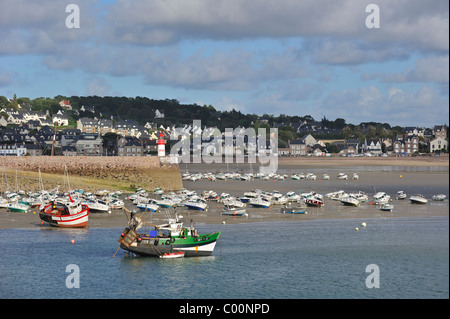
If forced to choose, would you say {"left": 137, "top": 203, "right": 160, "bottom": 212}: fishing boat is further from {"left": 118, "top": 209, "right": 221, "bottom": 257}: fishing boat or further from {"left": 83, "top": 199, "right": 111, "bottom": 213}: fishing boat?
{"left": 118, "top": 209, "right": 221, "bottom": 257}: fishing boat

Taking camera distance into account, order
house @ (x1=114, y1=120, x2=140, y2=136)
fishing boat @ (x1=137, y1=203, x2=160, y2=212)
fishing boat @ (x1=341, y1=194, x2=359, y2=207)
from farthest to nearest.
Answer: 1. house @ (x1=114, y1=120, x2=140, y2=136)
2. fishing boat @ (x1=341, y1=194, x2=359, y2=207)
3. fishing boat @ (x1=137, y1=203, x2=160, y2=212)

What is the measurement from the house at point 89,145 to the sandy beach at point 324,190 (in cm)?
2338

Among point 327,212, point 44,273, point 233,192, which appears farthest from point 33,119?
Answer: point 44,273

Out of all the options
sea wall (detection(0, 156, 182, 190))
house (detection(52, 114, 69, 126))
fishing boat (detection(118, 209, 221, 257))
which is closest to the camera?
fishing boat (detection(118, 209, 221, 257))

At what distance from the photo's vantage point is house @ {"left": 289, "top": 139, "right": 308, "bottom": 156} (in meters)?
167

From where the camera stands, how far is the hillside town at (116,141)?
132 metres

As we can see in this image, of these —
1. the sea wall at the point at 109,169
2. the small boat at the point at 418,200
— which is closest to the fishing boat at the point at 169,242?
the small boat at the point at 418,200

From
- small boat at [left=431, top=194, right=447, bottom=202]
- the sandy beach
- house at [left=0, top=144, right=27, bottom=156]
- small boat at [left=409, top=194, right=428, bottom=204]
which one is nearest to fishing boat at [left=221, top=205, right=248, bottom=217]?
the sandy beach

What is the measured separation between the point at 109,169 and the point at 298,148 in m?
93.7

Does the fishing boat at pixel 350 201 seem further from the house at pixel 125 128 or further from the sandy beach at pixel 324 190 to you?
the house at pixel 125 128

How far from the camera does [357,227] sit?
45.9m

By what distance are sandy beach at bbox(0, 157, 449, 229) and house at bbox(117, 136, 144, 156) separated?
2029 centimetres
